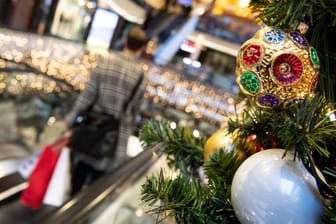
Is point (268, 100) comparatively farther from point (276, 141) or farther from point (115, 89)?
point (115, 89)

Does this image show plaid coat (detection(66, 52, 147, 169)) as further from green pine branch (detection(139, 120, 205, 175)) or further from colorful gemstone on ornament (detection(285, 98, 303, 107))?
colorful gemstone on ornament (detection(285, 98, 303, 107))

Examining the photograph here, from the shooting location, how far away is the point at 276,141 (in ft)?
1.66

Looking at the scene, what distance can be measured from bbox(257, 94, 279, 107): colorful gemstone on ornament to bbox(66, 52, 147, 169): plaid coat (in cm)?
164

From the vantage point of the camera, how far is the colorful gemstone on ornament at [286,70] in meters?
0.44

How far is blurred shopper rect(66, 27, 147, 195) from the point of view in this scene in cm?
206

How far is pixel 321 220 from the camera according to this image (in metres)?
0.40

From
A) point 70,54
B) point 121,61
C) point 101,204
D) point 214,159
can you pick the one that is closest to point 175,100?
point 70,54

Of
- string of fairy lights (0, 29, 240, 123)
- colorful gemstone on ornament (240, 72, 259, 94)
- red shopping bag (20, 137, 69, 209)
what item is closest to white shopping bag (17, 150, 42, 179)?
red shopping bag (20, 137, 69, 209)

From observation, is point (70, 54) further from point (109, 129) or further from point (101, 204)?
point (101, 204)

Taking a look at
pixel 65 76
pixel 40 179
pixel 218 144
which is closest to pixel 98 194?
pixel 40 179

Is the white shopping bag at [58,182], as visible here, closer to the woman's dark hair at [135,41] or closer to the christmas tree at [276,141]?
the woman's dark hair at [135,41]

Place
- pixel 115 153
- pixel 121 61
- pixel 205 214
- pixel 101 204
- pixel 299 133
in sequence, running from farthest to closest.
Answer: pixel 115 153 → pixel 121 61 → pixel 101 204 → pixel 205 214 → pixel 299 133

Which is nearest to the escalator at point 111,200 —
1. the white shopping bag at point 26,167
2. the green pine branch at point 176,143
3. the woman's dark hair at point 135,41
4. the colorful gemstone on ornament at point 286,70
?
the green pine branch at point 176,143

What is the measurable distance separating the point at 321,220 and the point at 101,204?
0.98 metres
